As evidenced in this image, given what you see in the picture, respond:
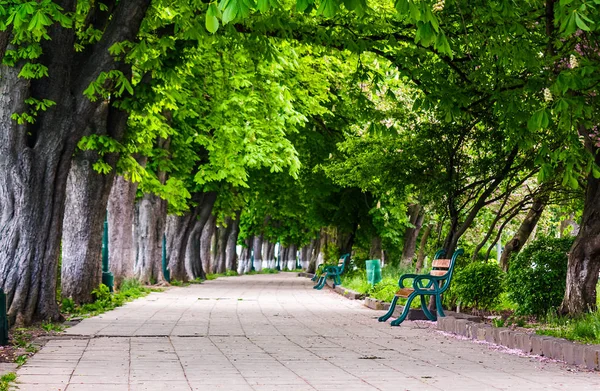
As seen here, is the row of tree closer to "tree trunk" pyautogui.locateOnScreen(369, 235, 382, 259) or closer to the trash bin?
the trash bin

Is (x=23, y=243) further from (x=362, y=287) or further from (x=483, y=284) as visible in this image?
(x=362, y=287)

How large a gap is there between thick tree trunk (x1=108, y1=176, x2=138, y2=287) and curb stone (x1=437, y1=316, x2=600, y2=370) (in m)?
13.8

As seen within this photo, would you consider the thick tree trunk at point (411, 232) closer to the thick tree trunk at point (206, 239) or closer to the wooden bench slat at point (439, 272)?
the thick tree trunk at point (206, 239)

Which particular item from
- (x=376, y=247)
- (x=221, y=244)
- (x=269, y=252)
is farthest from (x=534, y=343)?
(x=269, y=252)

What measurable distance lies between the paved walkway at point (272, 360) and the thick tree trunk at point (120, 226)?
29.4 ft

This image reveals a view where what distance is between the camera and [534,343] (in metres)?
11.5

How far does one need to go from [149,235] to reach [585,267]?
20222mm

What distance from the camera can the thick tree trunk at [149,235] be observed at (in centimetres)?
3155

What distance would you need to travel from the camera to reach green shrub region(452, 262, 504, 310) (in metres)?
16.3

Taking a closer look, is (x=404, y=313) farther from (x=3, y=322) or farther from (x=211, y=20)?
(x=211, y=20)

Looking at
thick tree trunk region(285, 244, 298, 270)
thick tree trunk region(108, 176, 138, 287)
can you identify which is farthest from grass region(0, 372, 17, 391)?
thick tree trunk region(285, 244, 298, 270)

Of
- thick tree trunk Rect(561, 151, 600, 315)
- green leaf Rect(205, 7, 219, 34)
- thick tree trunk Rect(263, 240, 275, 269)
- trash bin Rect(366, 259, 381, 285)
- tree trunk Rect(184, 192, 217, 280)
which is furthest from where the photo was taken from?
thick tree trunk Rect(263, 240, 275, 269)

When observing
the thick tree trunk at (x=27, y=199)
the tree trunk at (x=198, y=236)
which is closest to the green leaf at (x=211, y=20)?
the thick tree trunk at (x=27, y=199)

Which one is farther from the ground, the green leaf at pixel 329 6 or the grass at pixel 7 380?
the green leaf at pixel 329 6
